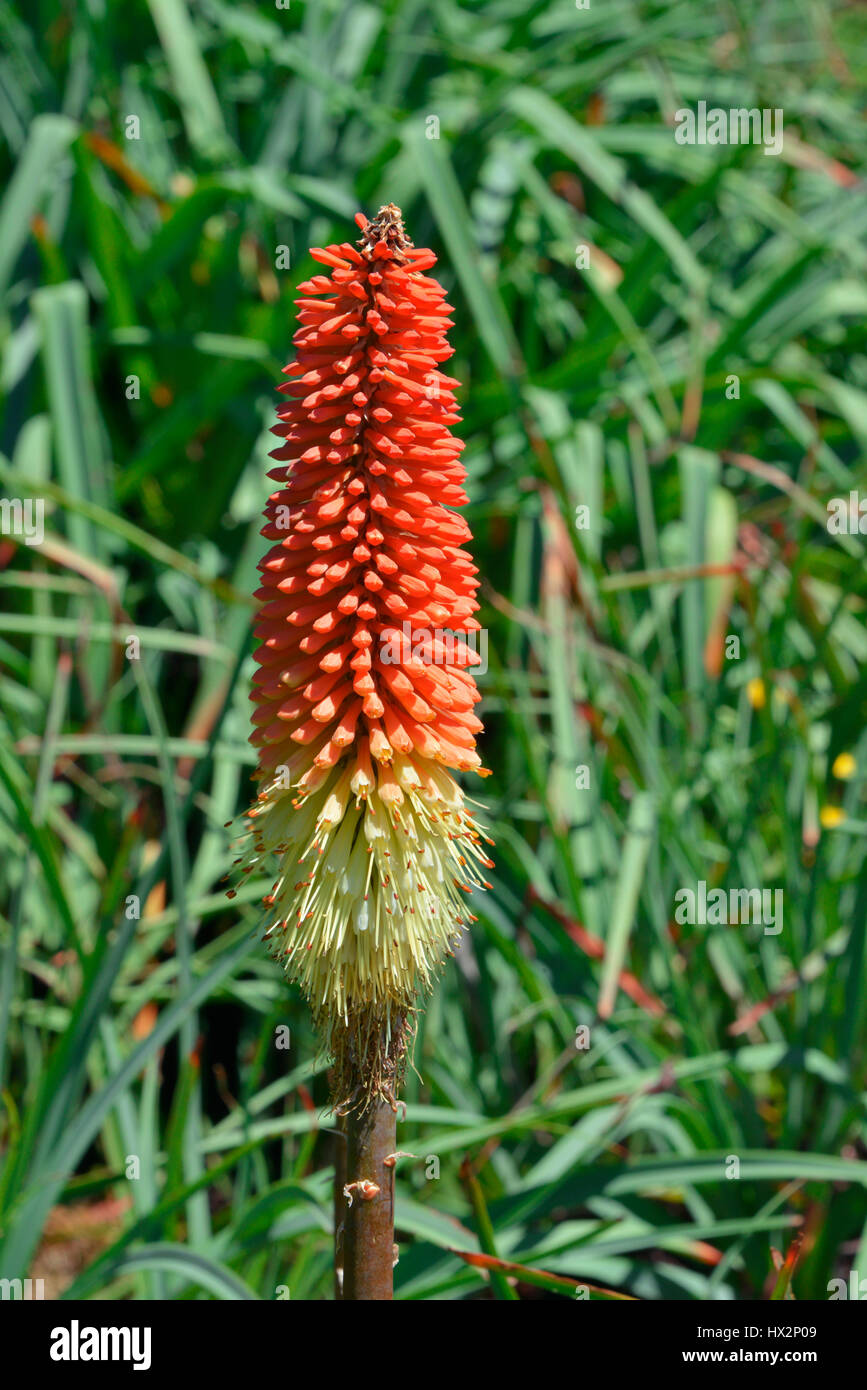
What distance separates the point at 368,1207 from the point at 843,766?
2397 millimetres

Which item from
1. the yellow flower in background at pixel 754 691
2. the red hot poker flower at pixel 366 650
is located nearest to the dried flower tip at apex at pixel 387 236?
the red hot poker flower at pixel 366 650

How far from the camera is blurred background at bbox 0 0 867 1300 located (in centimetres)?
229

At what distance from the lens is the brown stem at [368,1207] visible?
1.24m

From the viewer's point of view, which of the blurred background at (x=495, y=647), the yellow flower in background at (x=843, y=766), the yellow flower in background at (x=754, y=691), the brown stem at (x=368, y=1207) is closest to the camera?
the brown stem at (x=368, y=1207)

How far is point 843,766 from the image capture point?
3289 millimetres

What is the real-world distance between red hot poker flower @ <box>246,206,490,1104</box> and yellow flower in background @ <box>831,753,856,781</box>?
197 centimetres

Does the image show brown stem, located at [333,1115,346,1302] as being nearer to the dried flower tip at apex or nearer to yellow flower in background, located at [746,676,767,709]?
the dried flower tip at apex

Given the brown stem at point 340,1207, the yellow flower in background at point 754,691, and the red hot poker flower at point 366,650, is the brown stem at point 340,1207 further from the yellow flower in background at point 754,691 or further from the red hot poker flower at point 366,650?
the yellow flower in background at point 754,691

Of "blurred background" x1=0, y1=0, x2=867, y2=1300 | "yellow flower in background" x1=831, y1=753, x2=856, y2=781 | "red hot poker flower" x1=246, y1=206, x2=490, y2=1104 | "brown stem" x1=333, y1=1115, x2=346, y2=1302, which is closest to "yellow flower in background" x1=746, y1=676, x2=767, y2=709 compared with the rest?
"blurred background" x1=0, y1=0, x2=867, y2=1300

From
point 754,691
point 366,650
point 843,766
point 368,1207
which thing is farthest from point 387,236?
point 843,766

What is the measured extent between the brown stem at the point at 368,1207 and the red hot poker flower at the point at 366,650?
0.13 feet

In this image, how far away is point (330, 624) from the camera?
132 cm
